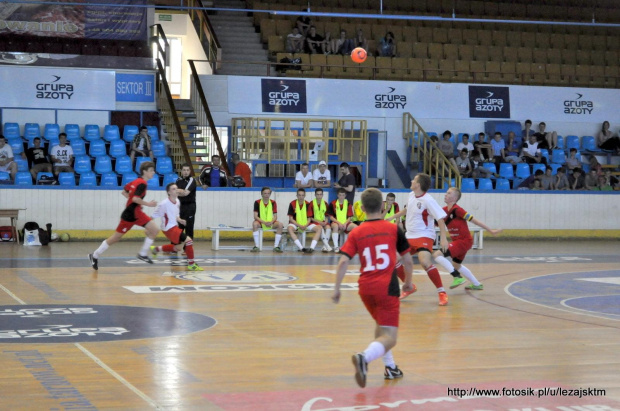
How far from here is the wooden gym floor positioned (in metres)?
7.00

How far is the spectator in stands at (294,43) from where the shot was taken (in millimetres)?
29422

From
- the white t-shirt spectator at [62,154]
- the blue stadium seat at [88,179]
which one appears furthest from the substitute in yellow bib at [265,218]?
the white t-shirt spectator at [62,154]

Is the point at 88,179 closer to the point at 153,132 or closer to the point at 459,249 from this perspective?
the point at 153,132

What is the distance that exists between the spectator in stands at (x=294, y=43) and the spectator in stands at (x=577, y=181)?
956cm

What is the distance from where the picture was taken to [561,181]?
27.6 metres

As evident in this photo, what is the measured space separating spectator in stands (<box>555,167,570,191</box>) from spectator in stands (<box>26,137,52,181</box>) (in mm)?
14940

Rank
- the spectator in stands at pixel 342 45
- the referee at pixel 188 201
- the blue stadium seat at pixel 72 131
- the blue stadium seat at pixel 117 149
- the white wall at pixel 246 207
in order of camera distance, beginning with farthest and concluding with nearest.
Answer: the spectator in stands at pixel 342 45 → the blue stadium seat at pixel 72 131 → the blue stadium seat at pixel 117 149 → the white wall at pixel 246 207 → the referee at pixel 188 201

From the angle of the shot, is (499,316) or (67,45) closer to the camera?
(499,316)

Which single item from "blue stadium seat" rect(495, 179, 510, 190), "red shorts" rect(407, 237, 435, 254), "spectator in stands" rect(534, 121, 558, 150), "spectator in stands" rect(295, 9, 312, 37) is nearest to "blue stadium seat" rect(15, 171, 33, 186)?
"spectator in stands" rect(295, 9, 312, 37)

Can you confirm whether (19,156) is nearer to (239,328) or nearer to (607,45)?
(239,328)

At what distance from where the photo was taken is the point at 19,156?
78.4ft

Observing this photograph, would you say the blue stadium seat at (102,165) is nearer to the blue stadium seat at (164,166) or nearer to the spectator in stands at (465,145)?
the blue stadium seat at (164,166)

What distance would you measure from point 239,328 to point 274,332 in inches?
18.2

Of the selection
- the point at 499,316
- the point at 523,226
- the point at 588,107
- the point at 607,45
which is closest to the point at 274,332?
the point at 499,316
